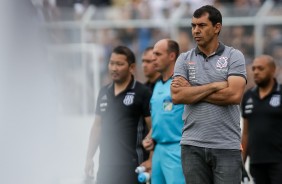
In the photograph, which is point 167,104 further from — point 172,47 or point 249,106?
point 249,106

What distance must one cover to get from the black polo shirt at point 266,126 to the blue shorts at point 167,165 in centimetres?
210

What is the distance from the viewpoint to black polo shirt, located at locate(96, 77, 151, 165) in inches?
330

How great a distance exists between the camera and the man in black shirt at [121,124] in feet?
27.5

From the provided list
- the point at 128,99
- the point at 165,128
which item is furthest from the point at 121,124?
the point at 165,128

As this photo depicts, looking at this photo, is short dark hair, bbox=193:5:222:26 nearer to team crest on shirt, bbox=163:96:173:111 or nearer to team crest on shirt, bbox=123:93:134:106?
team crest on shirt, bbox=163:96:173:111

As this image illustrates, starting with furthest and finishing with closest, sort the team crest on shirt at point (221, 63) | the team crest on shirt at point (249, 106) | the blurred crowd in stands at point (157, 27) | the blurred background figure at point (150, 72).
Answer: the blurred crowd in stands at point (157, 27), the blurred background figure at point (150, 72), the team crest on shirt at point (249, 106), the team crest on shirt at point (221, 63)

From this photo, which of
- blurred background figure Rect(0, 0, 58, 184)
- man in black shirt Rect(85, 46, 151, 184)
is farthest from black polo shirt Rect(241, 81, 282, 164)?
blurred background figure Rect(0, 0, 58, 184)

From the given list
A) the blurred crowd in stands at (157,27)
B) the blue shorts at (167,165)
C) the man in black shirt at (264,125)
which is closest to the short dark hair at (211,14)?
the blue shorts at (167,165)

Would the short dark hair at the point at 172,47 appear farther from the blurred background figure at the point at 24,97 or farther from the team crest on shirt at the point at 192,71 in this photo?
the blurred background figure at the point at 24,97

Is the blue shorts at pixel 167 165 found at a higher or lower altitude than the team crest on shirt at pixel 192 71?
lower

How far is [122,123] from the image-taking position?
27.5ft

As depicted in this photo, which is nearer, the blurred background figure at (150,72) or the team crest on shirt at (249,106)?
the team crest on shirt at (249,106)

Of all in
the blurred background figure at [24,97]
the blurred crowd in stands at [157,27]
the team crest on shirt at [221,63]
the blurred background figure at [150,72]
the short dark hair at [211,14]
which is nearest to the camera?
the blurred background figure at [24,97]

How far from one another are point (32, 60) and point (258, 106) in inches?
252
